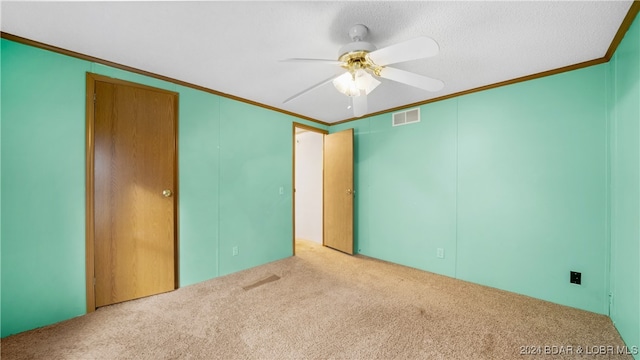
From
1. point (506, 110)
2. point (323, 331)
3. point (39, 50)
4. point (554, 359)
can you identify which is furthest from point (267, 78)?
point (554, 359)

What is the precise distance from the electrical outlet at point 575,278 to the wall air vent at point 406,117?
2.16 meters

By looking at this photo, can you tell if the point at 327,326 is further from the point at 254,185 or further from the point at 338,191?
the point at 338,191

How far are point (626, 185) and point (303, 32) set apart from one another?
8.39 feet

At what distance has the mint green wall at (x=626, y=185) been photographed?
1.46m

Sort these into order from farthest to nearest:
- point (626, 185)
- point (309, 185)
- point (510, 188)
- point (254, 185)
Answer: point (309, 185) < point (254, 185) < point (510, 188) < point (626, 185)

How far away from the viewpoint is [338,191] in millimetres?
3795

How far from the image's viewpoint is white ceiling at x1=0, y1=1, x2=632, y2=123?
4.62ft

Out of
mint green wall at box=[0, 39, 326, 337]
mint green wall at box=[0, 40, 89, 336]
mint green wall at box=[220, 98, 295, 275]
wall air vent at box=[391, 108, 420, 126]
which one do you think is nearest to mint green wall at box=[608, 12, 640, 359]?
wall air vent at box=[391, 108, 420, 126]

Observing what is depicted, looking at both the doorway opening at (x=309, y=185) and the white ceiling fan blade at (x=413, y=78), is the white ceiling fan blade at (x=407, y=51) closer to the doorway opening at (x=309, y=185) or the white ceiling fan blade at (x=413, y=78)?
the white ceiling fan blade at (x=413, y=78)

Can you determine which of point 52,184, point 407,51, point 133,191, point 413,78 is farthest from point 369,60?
point 52,184

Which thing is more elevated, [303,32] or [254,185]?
[303,32]

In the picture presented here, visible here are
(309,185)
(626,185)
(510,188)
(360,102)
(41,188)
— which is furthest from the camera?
(309,185)

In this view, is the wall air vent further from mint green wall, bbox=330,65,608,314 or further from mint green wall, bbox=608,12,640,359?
mint green wall, bbox=608,12,640,359

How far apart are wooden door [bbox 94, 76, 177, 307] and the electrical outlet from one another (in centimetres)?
385
